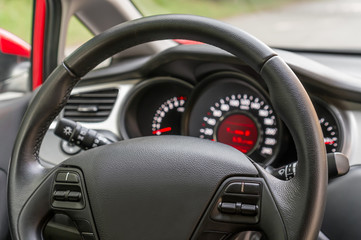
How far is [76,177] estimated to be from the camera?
101cm

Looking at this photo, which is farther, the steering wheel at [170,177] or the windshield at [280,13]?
the windshield at [280,13]

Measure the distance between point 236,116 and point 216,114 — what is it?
66 millimetres

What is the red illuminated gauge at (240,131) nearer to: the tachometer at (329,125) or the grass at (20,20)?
the tachometer at (329,125)

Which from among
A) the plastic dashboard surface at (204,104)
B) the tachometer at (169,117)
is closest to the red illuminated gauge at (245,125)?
the plastic dashboard surface at (204,104)

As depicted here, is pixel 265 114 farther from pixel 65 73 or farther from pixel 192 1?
pixel 192 1

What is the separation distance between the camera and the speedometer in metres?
1.49

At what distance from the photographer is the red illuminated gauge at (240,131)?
60.1 inches

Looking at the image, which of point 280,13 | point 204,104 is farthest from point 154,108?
point 280,13

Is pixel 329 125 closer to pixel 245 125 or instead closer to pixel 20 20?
pixel 245 125

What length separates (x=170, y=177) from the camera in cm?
95

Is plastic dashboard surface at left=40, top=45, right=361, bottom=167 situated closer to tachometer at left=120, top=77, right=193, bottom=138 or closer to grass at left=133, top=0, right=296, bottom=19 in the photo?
tachometer at left=120, top=77, right=193, bottom=138

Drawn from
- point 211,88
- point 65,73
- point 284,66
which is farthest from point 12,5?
point 284,66

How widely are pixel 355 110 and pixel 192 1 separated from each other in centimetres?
586

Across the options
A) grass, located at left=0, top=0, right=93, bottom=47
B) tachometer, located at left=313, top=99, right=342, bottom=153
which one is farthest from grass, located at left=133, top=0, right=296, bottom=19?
tachometer, located at left=313, top=99, right=342, bottom=153
